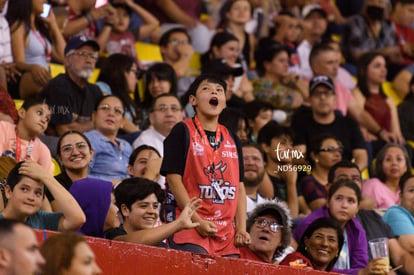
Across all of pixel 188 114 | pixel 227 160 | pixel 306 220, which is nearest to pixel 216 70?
pixel 188 114

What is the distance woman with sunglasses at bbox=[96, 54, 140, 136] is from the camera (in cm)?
1117

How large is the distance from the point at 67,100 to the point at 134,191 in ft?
8.61

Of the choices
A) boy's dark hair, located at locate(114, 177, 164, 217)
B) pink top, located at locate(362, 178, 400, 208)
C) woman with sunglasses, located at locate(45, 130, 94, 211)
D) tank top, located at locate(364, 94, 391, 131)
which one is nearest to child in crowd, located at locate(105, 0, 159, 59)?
tank top, located at locate(364, 94, 391, 131)

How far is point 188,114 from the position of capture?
11.4 meters

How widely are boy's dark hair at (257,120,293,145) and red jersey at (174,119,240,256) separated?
274 cm

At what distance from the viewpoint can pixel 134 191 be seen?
7.91 meters

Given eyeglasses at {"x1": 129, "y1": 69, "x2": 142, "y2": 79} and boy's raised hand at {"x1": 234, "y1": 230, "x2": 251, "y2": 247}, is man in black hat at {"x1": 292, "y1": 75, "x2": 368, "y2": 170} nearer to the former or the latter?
eyeglasses at {"x1": 129, "y1": 69, "x2": 142, "y2": 79}

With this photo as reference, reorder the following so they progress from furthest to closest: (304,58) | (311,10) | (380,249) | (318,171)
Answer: (311,10) → (304,58) → (318,171) → (380,249)

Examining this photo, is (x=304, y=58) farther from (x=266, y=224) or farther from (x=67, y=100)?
(x=266, y=224)

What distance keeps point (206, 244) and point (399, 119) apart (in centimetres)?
631

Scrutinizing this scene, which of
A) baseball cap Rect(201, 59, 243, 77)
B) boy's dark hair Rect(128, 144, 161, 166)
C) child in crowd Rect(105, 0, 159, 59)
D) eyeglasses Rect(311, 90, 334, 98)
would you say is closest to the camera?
boy's dark hair Rect(128, 144, 161, 166)

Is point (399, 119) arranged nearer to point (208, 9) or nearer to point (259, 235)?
point (208, 9)

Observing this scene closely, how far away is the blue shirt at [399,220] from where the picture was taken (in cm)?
1003

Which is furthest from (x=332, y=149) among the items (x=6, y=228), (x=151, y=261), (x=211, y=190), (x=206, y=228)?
(x=6, y=228)
